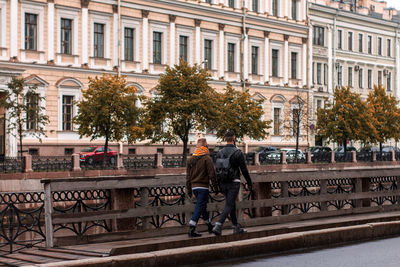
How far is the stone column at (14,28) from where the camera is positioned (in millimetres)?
48094

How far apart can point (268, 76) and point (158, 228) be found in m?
53.5

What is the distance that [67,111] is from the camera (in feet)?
171

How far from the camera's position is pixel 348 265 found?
11805 mm

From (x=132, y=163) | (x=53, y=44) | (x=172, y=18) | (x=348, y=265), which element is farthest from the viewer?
(x=172, y=18)

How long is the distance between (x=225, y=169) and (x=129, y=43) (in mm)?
43521

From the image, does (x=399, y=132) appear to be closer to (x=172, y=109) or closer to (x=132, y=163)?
(x=172, y=109)

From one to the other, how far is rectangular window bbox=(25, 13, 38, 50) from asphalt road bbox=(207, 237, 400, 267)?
38539mm

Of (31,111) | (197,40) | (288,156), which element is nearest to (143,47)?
(197,40)

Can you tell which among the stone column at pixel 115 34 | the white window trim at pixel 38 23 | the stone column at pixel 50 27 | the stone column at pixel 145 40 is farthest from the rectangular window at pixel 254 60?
the white window trim at pixel 38 23

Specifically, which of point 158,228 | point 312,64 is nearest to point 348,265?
point 158,228

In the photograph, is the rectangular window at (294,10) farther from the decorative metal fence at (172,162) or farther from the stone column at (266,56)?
the decorative metal fence at (172,162)

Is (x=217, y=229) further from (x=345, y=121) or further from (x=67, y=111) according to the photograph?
(x=345, y=121)

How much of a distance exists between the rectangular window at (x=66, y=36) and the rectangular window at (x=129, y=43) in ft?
15.6

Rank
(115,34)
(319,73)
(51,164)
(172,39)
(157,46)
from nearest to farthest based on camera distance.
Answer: (51,164) → (115,34) → (157,46) → (172,39) → (319,73)
